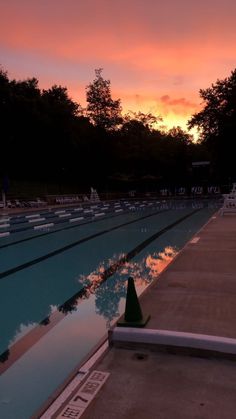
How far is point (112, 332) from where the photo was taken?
11.1 feet

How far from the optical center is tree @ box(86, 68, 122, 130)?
1430 inches

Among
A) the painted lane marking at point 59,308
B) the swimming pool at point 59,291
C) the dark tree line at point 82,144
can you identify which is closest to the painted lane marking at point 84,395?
the swimming pool at point 59,291

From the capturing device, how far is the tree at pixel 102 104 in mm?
36312

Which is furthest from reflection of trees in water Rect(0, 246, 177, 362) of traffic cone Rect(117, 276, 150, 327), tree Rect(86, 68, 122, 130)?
tree Rect(86, 68, 122, 130)

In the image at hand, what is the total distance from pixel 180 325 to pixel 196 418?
1.30 metres

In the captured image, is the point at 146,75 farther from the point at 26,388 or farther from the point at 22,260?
the point at 26,388

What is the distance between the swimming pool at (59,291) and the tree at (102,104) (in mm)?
23689

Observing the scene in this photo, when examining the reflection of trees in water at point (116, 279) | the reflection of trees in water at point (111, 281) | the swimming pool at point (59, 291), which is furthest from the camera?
the reflection of trees in water at point (116, 279)

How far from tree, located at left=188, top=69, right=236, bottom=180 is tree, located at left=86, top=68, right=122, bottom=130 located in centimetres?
1274

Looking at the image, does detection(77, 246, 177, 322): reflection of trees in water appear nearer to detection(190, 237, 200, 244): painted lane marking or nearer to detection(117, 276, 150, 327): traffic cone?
detection(190, 237, 200, 244): painted lane marking

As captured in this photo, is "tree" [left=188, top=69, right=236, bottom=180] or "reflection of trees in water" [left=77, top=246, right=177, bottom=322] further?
"tree" [left=188, top=69, right=236, bottom=180]

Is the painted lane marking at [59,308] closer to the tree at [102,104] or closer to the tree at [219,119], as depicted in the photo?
the tree at [219,119]

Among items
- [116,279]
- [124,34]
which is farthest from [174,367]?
[124,34]

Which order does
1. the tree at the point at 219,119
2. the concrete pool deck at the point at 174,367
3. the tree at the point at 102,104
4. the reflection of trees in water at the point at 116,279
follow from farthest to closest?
the tree at the point at 102,104 → the tree at the point at 219,119 → the reflection of trees in water at the point at 116,279 → the concrete pool deck at the point at 174,367
